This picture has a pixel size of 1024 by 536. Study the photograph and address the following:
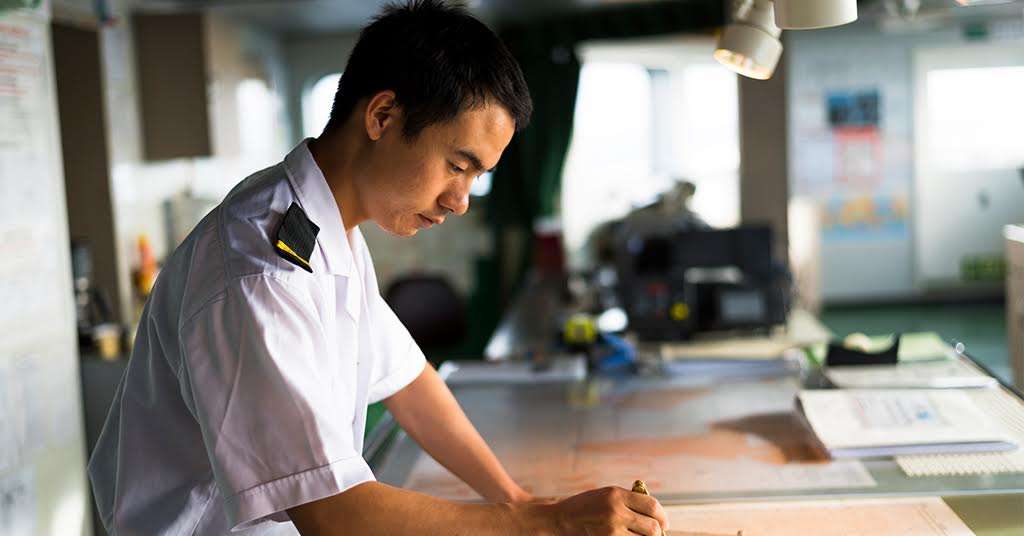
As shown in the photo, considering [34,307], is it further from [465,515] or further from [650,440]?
[465,515]

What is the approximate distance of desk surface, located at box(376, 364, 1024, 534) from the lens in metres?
1.70

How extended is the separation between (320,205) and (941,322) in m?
7.65

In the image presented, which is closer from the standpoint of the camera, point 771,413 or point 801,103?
point 771,413

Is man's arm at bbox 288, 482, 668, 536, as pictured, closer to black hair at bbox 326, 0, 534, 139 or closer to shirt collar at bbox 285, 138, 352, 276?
shirt collar at bbox 285, 138, 352, 276

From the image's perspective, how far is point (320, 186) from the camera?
1338 mm

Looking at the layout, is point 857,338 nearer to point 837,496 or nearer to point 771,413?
point 771,413

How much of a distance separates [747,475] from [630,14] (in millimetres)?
4541

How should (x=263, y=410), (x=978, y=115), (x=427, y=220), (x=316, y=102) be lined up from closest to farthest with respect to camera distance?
(x=263, y=410) → (x=427, y=220) → (x=316, y=102) → (x=978, y=115)

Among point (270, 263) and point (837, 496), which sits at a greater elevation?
point (270, 263)

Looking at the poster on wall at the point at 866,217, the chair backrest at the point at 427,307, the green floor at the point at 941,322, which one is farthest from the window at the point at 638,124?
the chair backrest at the point at 427,307

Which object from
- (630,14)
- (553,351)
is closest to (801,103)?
(630,14)

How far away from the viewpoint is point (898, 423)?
1.95 m

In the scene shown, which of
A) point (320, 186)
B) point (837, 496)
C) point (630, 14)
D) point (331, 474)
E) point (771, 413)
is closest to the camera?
point (331, 474)

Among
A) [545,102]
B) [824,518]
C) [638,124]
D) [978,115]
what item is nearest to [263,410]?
[824,518]
